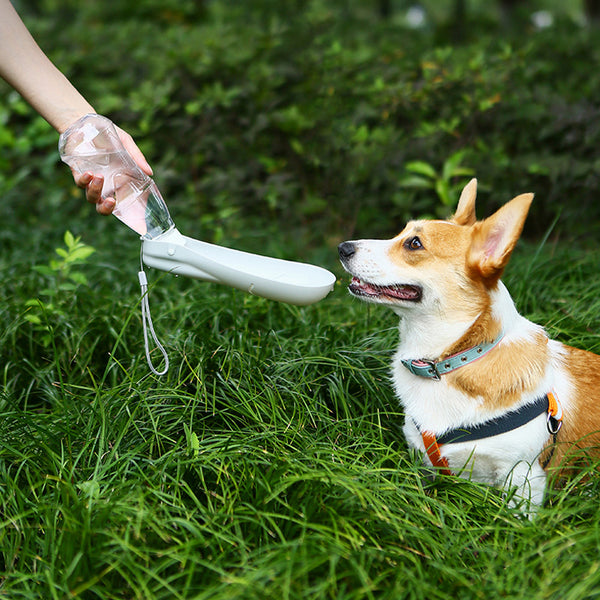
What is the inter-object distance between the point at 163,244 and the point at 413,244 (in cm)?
104

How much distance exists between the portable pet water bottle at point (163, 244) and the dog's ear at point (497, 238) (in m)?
0.59

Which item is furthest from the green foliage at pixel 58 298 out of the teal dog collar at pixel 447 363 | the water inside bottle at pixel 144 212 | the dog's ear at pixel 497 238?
the dog's ear at pixel 497 238

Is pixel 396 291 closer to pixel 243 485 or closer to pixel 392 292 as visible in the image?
pixel 392 292

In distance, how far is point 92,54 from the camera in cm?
699

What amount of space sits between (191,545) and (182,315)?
67.7 inches

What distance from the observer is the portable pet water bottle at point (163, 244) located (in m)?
2.44

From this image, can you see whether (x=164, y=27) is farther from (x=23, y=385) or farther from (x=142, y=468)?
(x=142, y=468)

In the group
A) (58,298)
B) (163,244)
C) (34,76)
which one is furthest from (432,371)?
(58,298)

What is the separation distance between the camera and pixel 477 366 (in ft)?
8.21

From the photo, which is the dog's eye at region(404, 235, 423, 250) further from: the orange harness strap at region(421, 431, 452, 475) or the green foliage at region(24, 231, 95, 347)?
the green foliage at region(24, 231, 95, 347)

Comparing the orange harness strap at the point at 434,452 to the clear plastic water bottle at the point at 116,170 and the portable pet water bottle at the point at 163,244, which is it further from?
the clear plastic water bottle at the point at 116,170

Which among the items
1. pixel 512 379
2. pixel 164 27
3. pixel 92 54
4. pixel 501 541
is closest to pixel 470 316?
pixel 512 379

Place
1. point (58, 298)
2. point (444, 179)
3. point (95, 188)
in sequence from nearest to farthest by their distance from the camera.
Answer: point (95, 188), point (58, 298), point (444, 179)

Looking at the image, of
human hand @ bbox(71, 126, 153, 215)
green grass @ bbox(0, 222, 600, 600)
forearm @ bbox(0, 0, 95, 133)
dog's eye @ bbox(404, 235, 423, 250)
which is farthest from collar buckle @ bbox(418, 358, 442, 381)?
forearm @ bbox(0, 0, 95, 133)
